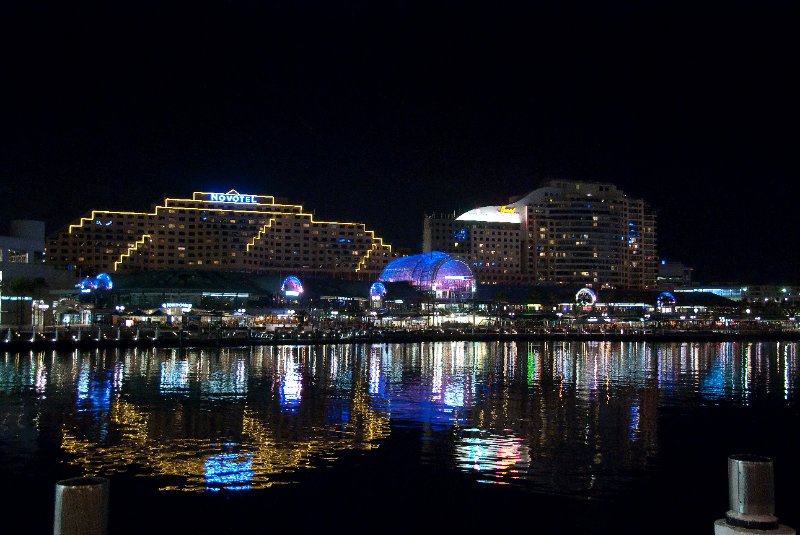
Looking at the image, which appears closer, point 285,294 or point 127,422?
point 127,422

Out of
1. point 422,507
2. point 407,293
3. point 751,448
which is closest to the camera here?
point 422,507

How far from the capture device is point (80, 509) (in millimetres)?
5199

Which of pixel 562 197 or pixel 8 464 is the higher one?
pixel 562 197

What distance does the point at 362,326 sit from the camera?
10962 cm

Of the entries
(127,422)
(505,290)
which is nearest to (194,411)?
(127,422)

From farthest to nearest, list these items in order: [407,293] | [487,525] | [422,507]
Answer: [407,293], [422,507], [487,525]

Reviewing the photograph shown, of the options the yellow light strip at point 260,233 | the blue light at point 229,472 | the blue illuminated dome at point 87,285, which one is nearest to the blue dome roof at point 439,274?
the yellow light strip at point 260,233

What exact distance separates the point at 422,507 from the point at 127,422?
505 inches

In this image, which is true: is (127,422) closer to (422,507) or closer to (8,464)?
(8,464)

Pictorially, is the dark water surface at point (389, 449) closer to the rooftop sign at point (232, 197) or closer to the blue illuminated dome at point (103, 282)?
the blue illuminated dome at point (103, 282)

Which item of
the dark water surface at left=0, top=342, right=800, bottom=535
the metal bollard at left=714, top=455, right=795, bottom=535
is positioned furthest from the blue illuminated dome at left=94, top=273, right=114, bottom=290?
the metal bollard at left=714, top=455, right=795, bottom=535

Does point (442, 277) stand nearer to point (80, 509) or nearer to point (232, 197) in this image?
point (232, 197)

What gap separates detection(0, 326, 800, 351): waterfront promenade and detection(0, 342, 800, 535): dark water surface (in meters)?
26.1

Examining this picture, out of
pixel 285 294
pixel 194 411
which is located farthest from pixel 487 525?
pixel 285 294
